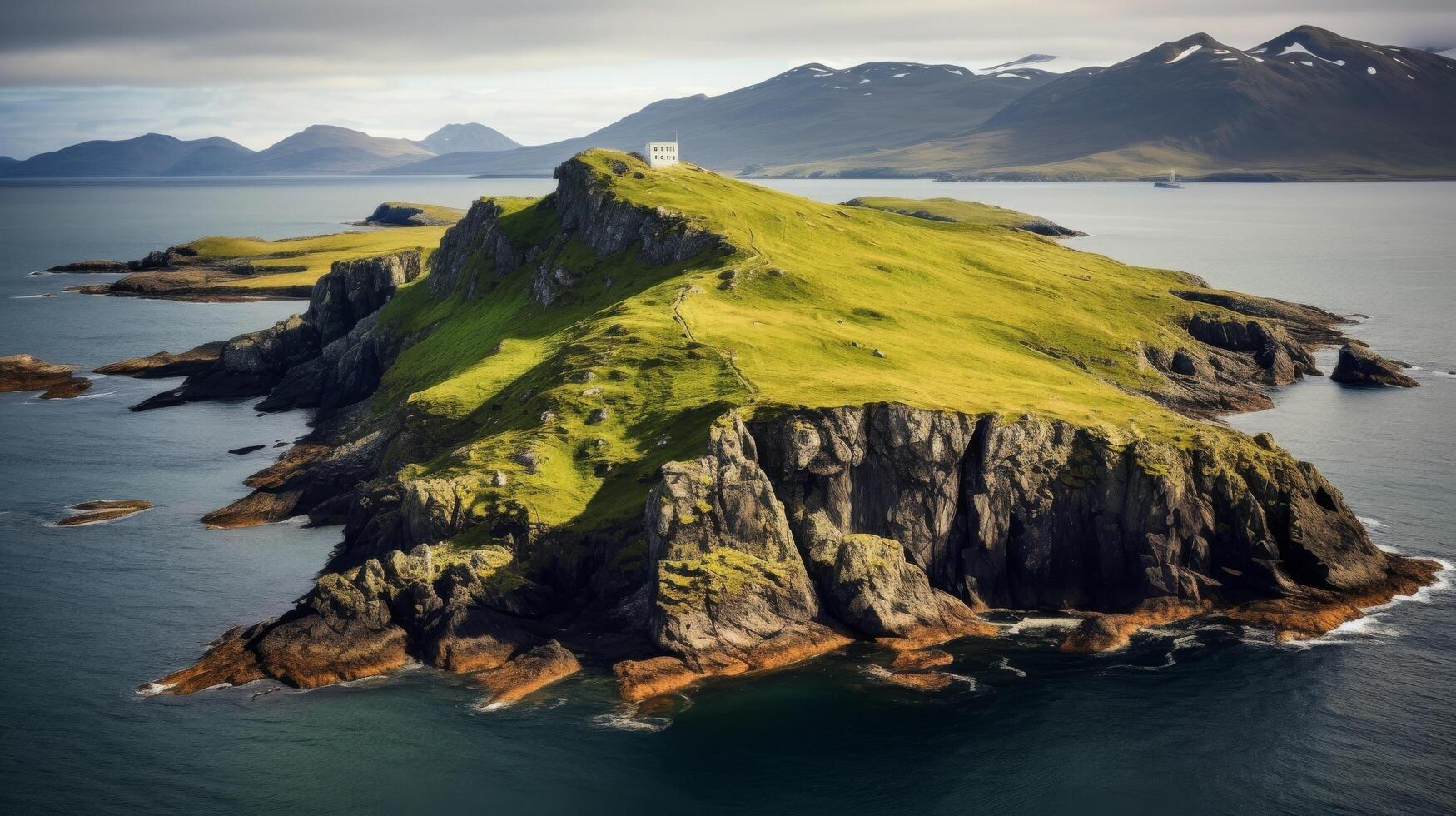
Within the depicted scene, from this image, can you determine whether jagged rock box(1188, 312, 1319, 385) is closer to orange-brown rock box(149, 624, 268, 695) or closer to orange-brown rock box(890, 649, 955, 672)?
orange-brown rock box(890, 649, 955, 672)

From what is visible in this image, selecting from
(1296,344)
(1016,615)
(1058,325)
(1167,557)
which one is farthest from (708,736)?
(1296,344)

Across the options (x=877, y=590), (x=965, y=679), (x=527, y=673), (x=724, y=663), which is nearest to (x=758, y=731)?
(x=724, y=663)

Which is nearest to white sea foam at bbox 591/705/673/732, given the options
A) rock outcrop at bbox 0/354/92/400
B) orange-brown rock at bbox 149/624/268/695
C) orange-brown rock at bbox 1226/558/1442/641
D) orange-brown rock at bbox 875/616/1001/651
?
orange-brown rock at bbox 875/616/1001/651

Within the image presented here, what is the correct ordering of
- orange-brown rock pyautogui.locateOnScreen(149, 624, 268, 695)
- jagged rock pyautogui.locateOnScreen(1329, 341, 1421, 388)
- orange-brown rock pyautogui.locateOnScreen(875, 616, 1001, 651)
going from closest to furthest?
1. orange-brown rock pyautogui.locateOnScreen(149, 624, 268, 695)
2. orange-brown rock pyautogui.locateOnScreen(875, 616, 1001, 651)
3. jagged rock pyautogui.locateOnScreen(1329, 341, 1421, 388)

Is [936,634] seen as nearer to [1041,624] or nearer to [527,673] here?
[1041,624]

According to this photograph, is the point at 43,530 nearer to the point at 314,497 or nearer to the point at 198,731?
the point at 314,497

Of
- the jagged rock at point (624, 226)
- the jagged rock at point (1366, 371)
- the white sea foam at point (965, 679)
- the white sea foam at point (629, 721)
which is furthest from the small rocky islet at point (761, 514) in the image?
the jagged rock at point (1366, 371)

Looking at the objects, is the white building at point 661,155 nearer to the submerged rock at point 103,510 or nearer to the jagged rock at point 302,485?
the jagged rock at point 302,485

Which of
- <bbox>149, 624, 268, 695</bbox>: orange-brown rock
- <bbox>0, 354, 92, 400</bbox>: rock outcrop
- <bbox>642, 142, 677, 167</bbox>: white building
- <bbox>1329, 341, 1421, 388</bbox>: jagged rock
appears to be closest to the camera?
<bbox>149, 624, 268, 695</bbox>: orange-brown rock
